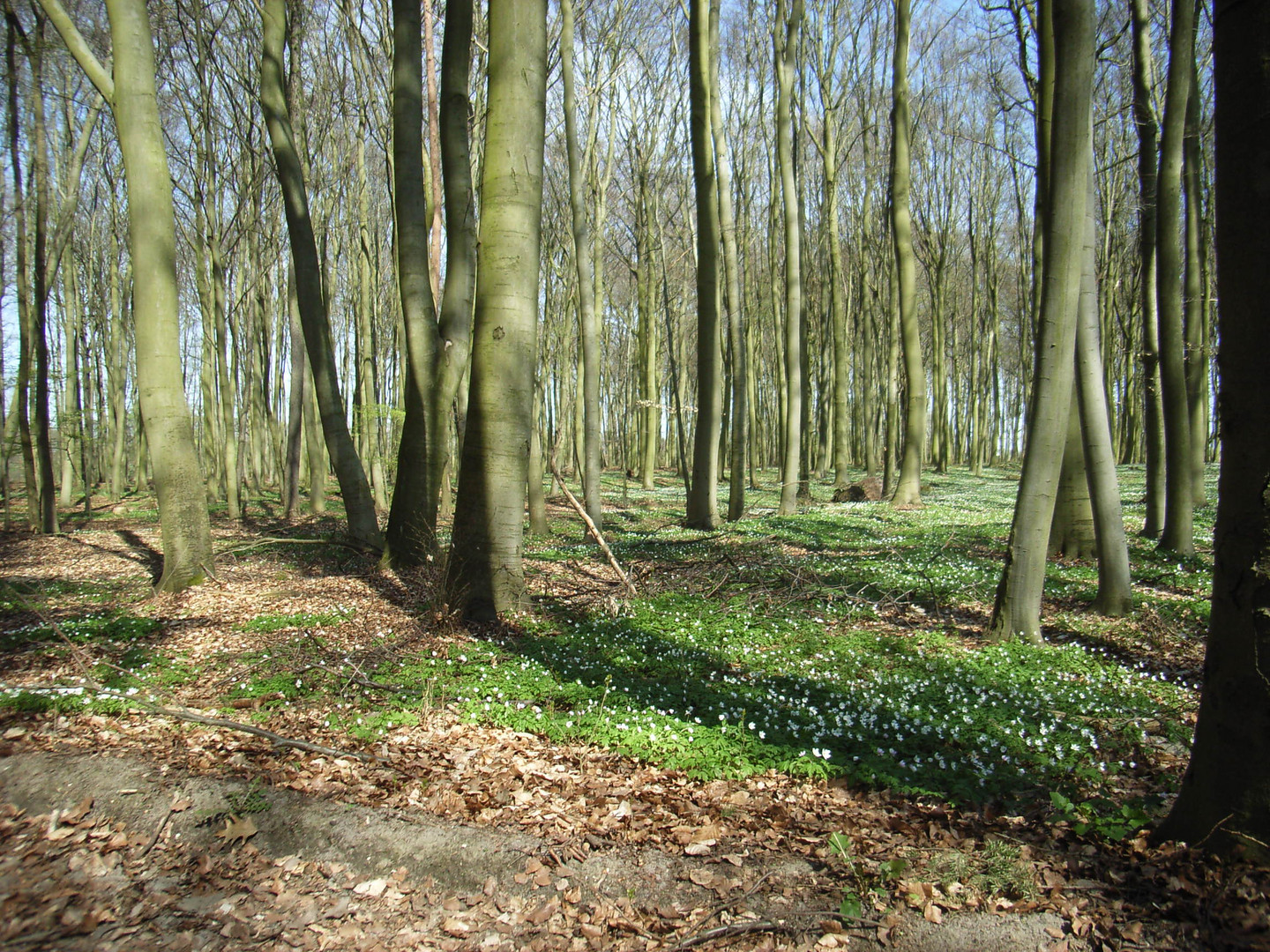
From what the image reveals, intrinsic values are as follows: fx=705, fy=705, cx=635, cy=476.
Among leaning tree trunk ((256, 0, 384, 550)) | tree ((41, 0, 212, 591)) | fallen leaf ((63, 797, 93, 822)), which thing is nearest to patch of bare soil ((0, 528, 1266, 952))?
fallen leaf ((63, 797, 93, 822))

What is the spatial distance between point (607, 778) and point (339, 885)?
5.24 feet

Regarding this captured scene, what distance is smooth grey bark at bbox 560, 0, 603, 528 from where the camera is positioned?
13422mm

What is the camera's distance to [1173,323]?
32.8 feet

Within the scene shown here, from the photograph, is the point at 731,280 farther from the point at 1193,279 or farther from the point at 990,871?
the point at 990,871

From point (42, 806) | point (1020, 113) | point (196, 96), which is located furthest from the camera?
point (1020, 113)

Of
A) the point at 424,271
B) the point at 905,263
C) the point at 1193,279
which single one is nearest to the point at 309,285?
the point at 424,271

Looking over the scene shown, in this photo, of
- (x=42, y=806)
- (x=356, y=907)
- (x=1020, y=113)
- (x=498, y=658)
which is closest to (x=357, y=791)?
(x=356, y=907)

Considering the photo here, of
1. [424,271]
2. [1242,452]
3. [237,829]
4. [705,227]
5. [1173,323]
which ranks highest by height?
[705,227]

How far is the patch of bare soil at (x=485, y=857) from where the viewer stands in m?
3.01

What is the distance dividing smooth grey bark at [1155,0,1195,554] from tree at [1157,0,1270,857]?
8445mm

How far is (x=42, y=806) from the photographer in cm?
376

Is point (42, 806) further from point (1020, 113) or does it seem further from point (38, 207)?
point (1020, 113)

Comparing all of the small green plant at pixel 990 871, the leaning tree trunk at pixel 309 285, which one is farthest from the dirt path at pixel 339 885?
the leaning tree trunk at pixel 309 285

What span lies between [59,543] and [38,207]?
6.92m
